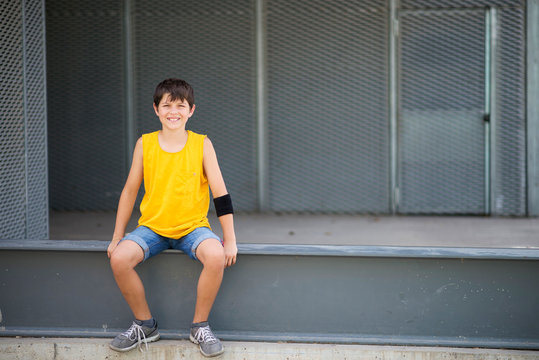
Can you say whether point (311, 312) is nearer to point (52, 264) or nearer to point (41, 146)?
point (52, 264)

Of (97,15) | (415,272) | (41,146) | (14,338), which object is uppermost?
(97,15)

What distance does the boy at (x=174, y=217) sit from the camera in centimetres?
329

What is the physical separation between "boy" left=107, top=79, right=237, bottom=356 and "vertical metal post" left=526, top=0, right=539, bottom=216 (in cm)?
498

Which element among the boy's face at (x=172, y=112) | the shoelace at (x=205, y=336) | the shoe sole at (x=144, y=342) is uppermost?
the boy's face at (x=172, y=112)

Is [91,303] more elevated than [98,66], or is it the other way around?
[98,66]

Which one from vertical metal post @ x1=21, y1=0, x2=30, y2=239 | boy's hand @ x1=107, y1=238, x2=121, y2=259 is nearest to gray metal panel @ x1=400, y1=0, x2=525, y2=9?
vertical metal post @ x1=21, y1=0, x2=30, y2=239

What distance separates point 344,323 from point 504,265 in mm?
881

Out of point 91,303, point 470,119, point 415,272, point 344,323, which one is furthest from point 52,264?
point 470,119

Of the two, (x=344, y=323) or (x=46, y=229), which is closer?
(x=344, y=323)

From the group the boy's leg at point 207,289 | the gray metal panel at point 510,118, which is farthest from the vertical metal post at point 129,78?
the boy's leg at point 207,289

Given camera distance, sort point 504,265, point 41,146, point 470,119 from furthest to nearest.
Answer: point 470,119 → point 41,146 → point 504,265

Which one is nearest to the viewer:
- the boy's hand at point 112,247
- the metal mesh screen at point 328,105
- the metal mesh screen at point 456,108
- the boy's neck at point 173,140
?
the boy's hand at point 112,247

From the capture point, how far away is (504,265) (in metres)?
3.34

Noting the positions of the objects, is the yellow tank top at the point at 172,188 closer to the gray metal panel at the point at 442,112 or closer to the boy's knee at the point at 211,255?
the boy's knee at the point at 211,255
